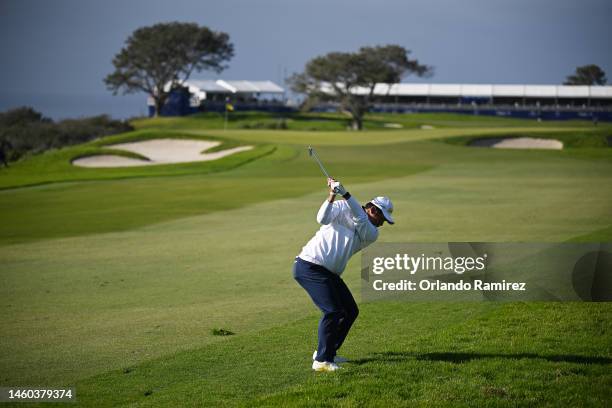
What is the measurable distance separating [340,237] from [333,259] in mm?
284

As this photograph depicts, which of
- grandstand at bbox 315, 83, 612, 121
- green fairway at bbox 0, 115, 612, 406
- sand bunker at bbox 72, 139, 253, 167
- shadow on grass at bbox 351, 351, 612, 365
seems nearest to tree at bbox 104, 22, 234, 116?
grandstand at bbox 315, 83, 612, 121

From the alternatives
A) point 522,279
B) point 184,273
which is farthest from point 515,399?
point 184,273

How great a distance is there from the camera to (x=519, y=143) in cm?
8012

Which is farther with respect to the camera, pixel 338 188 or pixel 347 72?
pixel 347 72

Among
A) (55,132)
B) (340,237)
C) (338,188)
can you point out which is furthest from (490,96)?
(338,188)

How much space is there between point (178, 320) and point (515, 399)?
6383 mm

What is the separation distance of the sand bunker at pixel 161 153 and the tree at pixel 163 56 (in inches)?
3025

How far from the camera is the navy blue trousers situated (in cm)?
1105

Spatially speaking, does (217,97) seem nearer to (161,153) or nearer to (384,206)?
(161,153)

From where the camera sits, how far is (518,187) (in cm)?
4166

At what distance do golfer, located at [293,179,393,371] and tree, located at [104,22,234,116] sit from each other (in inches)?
5590

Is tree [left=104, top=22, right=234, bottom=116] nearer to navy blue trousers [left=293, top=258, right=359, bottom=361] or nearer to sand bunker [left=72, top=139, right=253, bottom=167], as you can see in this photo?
sand bunker [left=72, top=139, right=253, bottom=167]

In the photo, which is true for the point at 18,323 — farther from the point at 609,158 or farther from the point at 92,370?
the point at 609,158

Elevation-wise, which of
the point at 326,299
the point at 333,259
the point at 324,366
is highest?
the point at 333,259
